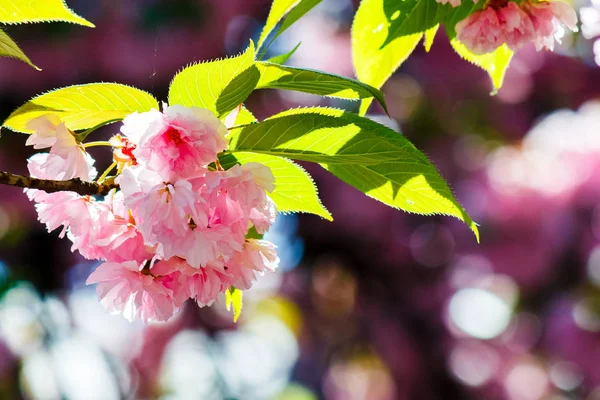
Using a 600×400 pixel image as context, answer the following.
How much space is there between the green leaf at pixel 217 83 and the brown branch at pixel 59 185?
0.09 m

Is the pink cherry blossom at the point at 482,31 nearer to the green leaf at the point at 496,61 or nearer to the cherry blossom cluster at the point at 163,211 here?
the green leaf at the point at 496,61

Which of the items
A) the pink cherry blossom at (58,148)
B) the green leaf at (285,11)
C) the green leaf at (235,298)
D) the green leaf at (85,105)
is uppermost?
the green leaf at (285,11)

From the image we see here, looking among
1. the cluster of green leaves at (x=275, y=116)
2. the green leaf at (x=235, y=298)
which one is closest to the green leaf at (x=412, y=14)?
the cluster of green leaves at (x=275, y=116)

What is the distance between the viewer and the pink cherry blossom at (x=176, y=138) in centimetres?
49

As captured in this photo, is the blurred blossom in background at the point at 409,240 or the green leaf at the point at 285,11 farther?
the blurred blossom in background at the point at 409,240

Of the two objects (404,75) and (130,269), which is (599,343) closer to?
(404,75)

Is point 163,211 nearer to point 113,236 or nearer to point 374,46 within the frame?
point 113,236

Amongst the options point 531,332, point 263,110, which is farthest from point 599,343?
point 263,110

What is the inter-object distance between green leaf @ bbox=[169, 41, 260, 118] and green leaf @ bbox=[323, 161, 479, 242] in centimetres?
11

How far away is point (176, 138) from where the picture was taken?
1.61ft

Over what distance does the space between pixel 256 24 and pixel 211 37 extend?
0.97 ft

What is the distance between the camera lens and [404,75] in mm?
3352

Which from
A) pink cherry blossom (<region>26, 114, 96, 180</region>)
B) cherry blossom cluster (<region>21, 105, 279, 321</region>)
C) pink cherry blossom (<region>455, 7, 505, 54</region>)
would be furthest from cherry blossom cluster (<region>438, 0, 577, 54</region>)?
pink cherry blossom (<region>26, 114, 96, 180</region>)

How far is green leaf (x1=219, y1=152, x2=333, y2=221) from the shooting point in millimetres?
573
